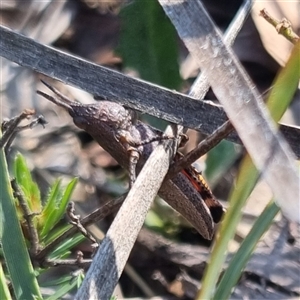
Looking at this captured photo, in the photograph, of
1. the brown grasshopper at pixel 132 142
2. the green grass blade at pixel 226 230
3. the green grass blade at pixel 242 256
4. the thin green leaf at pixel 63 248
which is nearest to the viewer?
the green grass blade at pixel 226 230

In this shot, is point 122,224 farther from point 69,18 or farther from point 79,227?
point 69,18

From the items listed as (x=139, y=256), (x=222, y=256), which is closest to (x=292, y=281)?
(x=139, y=256)

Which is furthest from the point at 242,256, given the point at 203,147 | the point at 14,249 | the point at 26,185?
the point at 26,185

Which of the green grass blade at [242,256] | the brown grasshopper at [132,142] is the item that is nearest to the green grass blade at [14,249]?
the brown grasshopper at [132,142]

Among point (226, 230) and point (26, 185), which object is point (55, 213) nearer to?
point (26, 185)

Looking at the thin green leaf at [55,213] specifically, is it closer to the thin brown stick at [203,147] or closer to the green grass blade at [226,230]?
the thin brown stick at [203,147]

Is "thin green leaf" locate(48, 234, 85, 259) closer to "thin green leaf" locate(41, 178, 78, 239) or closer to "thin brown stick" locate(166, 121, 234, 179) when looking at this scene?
"thin green leaf" locate(41, 178, 78, 239)

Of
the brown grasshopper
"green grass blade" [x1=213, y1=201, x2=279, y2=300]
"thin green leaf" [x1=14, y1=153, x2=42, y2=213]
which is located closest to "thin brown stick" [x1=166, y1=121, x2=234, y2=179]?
the brown grasshopper
